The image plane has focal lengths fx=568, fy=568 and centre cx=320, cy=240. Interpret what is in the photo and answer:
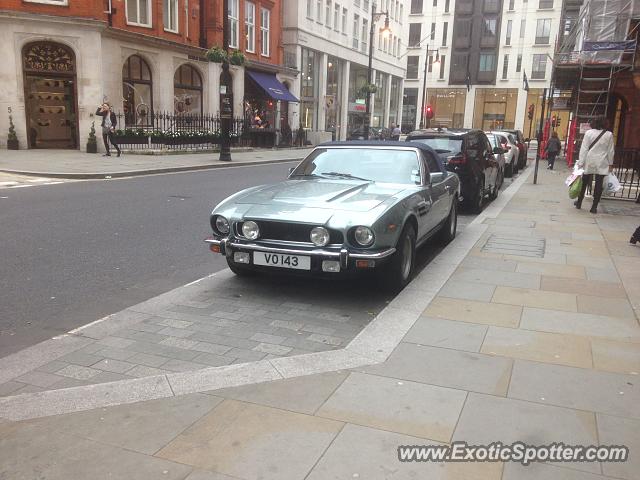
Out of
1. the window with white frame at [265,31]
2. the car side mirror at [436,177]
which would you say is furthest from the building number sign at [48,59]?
the car side mirror at [436,177]

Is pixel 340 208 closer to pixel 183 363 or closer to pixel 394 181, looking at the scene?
pixel 394 181

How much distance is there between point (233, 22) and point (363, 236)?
30590mm

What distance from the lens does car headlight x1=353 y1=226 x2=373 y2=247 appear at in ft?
16.4

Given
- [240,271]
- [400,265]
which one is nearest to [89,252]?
[240,271]

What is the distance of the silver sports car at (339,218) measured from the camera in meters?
5.04

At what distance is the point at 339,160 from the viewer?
685 centimetres

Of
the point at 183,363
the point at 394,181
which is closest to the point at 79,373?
the point at 183,363

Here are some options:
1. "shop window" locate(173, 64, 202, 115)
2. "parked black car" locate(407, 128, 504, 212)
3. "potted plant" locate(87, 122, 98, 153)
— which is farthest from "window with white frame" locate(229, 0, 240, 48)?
"parked black car" locate(407, 128, 504, 212)

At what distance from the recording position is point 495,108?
74.8 metres

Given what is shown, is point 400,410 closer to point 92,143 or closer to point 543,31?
point 92,143

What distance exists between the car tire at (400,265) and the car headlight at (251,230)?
127 centimetres

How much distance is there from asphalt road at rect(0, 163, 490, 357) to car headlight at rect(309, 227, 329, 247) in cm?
174

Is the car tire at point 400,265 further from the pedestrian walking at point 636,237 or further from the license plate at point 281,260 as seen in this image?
the pedestrian walking at point 636,237

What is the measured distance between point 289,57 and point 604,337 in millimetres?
37616
